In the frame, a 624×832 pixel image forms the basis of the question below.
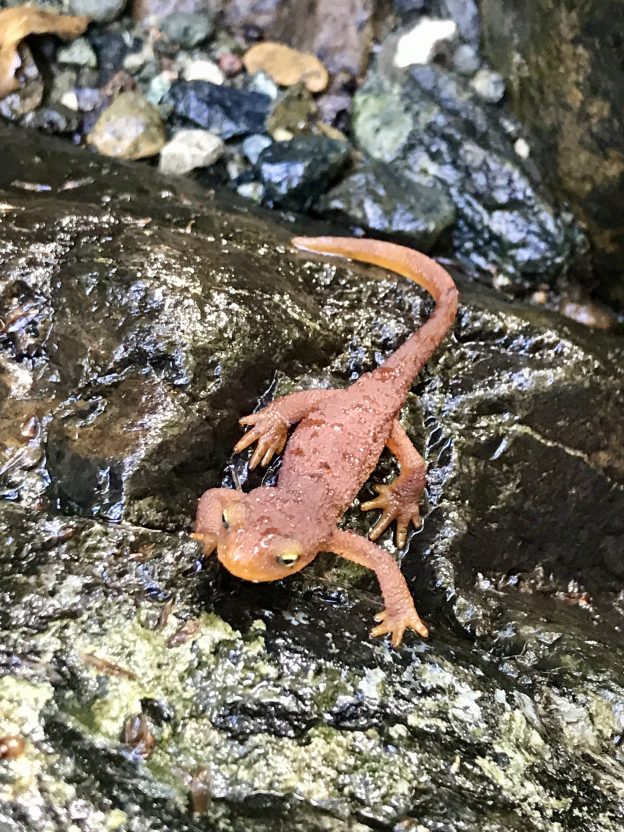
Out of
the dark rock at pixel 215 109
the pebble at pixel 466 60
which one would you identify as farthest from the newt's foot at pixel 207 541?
the pebble at pixel 466 60

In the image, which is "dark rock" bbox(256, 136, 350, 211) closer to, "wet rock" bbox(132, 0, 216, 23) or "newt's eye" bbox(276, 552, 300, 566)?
"wet rock" bbox(132, 0, 216, 23)

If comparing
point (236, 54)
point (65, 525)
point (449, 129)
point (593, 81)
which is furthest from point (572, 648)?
point (236, 54)

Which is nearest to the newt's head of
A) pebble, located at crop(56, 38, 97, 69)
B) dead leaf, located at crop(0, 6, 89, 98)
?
dead leaf, located at crop(0, 6, 89, 98)

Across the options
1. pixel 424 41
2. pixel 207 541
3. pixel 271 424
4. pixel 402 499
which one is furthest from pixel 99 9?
pixel 207 541

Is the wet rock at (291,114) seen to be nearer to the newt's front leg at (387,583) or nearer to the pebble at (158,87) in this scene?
the pebble at (158,87)

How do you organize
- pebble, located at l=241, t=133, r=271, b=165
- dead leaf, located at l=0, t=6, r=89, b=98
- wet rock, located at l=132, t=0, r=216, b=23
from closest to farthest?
dead leaf, located at l=0, t=6, r=89, b=98 → pebble, located at l=241, t=133, r=271, b=165 → wet rock, located at l=132, t=0, r=216, b=23

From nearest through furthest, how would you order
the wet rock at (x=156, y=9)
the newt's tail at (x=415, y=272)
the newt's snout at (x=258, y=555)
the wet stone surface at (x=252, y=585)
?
1. the wet stone surface at (x=252, y=585)
2. the newt's snout at (x=258, y=555)
3. the newt's tail at (x=415, y=272)
4. the wet rock at (x=156, y=9)

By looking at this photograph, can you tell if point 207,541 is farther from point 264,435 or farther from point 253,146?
point 253,146
